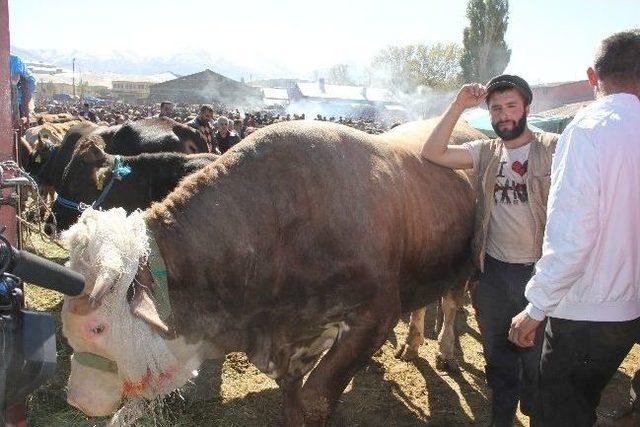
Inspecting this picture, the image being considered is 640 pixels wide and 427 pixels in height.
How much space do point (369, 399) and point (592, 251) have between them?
273 cm

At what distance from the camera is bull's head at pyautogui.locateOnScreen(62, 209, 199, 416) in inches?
102

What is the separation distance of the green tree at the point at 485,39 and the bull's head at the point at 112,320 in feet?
186

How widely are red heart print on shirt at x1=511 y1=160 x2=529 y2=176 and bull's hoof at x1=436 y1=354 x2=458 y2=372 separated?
2.34m

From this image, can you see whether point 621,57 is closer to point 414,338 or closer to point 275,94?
point 414,338

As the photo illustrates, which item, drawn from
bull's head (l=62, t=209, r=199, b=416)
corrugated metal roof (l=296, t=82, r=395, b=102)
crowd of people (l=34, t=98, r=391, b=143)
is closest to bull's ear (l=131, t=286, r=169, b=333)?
bull's head (l=62, t=209, r=199, b=416)

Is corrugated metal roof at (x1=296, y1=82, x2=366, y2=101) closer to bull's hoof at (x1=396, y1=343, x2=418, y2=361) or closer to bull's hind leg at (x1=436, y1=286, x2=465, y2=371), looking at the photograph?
bull's hind leg at (x1=436, y1=286, x2=465, y2=371)

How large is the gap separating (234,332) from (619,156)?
225 cm

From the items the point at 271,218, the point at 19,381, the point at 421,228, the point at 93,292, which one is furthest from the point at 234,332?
the point at 19,381

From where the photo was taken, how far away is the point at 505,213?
3.47 m

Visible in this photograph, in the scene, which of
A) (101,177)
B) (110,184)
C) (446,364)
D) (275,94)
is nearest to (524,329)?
(446,364)

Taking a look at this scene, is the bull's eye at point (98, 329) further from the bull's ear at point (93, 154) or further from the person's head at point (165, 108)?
the person's head at point (165, 108)

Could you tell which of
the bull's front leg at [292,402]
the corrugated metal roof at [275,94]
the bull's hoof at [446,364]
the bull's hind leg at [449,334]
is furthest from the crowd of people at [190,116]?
the corrugated metal roof at [275,94]

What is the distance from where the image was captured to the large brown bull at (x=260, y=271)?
8.68 ft

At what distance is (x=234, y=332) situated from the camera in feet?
10.7
